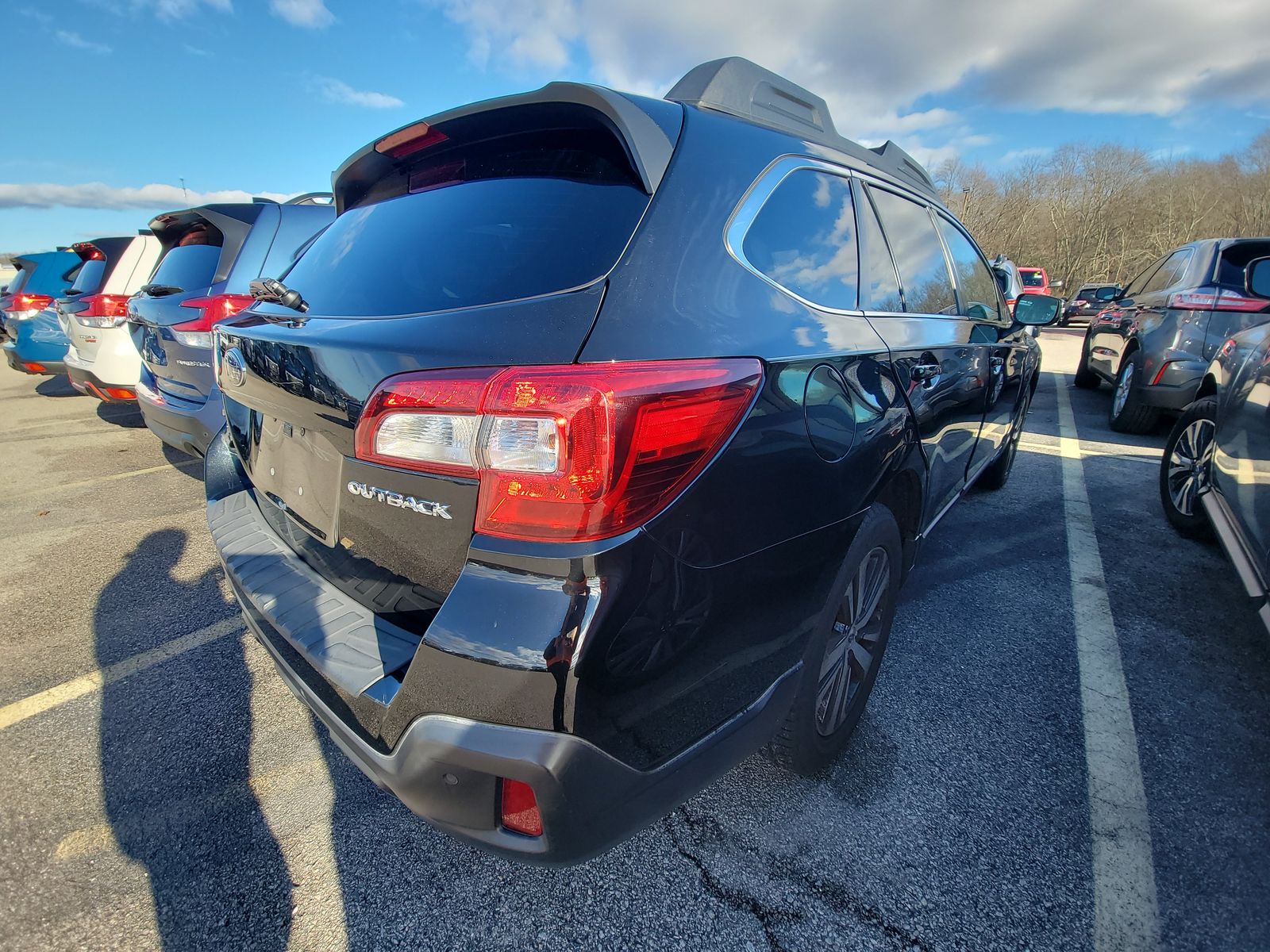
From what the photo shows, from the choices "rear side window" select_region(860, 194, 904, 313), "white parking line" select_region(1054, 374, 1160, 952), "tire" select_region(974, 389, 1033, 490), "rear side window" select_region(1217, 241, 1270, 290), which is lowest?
"white parking line" select_region(1054, 374, 1160, 952)

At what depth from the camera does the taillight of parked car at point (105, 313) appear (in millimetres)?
5676

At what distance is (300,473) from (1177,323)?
274 inches

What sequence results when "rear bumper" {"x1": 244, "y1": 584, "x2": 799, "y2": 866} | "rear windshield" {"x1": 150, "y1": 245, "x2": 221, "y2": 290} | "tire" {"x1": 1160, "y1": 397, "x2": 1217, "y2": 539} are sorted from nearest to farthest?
"rear bumper" {"x1": 244, "y1": 584, "x2": 799, "y2": 866} < "tire" {"x1": 1160, "y1": 397, "x2": 1217, "y2": 539} < "rear windshield" {"x1": 150, "y1": 245, "x2": 221, "y2": 290}

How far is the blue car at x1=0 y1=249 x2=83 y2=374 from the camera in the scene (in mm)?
8023

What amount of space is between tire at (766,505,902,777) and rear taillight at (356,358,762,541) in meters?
0.79

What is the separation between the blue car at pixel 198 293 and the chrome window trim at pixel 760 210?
322 centimetres

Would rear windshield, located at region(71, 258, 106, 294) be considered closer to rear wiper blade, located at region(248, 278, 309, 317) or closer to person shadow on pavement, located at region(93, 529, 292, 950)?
person shadow on pavement, located at region(93, 529, 292, 950)

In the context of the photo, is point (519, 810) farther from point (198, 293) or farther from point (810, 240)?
point (198, 293)

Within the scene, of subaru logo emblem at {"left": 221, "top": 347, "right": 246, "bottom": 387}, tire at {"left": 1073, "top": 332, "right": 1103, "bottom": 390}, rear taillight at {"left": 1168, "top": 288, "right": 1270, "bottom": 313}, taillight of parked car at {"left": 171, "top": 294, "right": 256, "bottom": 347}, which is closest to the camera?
subaru logo emblem at {"left": 221, "top": 347, "right": 246, "bottom": 387}

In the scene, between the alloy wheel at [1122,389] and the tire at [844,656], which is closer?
the tire at [844,656]

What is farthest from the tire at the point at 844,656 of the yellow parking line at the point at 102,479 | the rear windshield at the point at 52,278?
the rear windshield at the point at 52,278

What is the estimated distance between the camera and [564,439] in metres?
1.15

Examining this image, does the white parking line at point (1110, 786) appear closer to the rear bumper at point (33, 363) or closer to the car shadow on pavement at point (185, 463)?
the car shadow on pavement at point (185, 463)

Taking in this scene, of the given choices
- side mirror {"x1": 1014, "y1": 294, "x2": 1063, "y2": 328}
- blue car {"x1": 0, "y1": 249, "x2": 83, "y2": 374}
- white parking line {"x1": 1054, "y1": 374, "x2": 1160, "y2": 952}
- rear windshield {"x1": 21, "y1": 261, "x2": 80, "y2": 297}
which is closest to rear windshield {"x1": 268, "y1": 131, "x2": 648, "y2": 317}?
white parking line {"x1": 1054, "y1": 374, "x2": 1160, "y2": 952}
